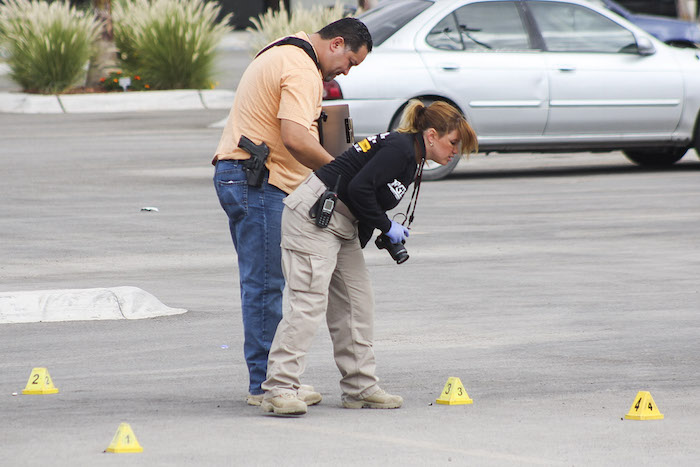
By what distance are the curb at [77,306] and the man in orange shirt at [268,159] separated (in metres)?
2.02

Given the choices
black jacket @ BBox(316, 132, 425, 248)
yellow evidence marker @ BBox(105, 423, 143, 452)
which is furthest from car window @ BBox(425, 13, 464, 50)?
yellow evidence marker @ BBox(105, 423, 143, 452)

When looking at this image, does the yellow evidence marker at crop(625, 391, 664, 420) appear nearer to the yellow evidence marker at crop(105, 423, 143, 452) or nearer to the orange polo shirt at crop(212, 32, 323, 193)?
the orange polo shirt at crop(212, 32, 323, 193)

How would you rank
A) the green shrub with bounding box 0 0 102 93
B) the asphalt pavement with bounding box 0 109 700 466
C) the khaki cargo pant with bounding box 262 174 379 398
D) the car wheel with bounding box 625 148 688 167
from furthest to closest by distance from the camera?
the green shrub with bounding box 0 0 102 93, the car wheel with bounding box 625 148 688 167, the khaki cargo pant with bounding box 262 174 379 398, the asphalt pavement with bounding box 0 109 700 466

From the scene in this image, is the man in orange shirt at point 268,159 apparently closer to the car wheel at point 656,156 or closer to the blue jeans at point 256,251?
the blue jeans at point 256,251

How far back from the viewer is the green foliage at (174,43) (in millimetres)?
26047

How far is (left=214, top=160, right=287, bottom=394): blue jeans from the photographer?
19.3 ft

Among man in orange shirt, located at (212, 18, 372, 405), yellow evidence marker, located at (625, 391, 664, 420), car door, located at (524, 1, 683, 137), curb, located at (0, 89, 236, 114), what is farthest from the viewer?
curb, located at (0, 89, 236, 114)

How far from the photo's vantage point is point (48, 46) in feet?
85.4

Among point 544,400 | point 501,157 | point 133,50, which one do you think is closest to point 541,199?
point 501,157

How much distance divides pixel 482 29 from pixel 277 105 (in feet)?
29.2

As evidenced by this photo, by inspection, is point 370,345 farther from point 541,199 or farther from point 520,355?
point 541,199

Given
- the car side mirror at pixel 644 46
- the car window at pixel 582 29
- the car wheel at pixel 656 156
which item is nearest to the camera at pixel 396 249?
the car window at pixel 582 29

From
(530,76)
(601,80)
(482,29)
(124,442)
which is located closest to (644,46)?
(601,80)

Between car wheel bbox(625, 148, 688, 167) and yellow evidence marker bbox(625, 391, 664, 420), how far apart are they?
1035 centimetres
